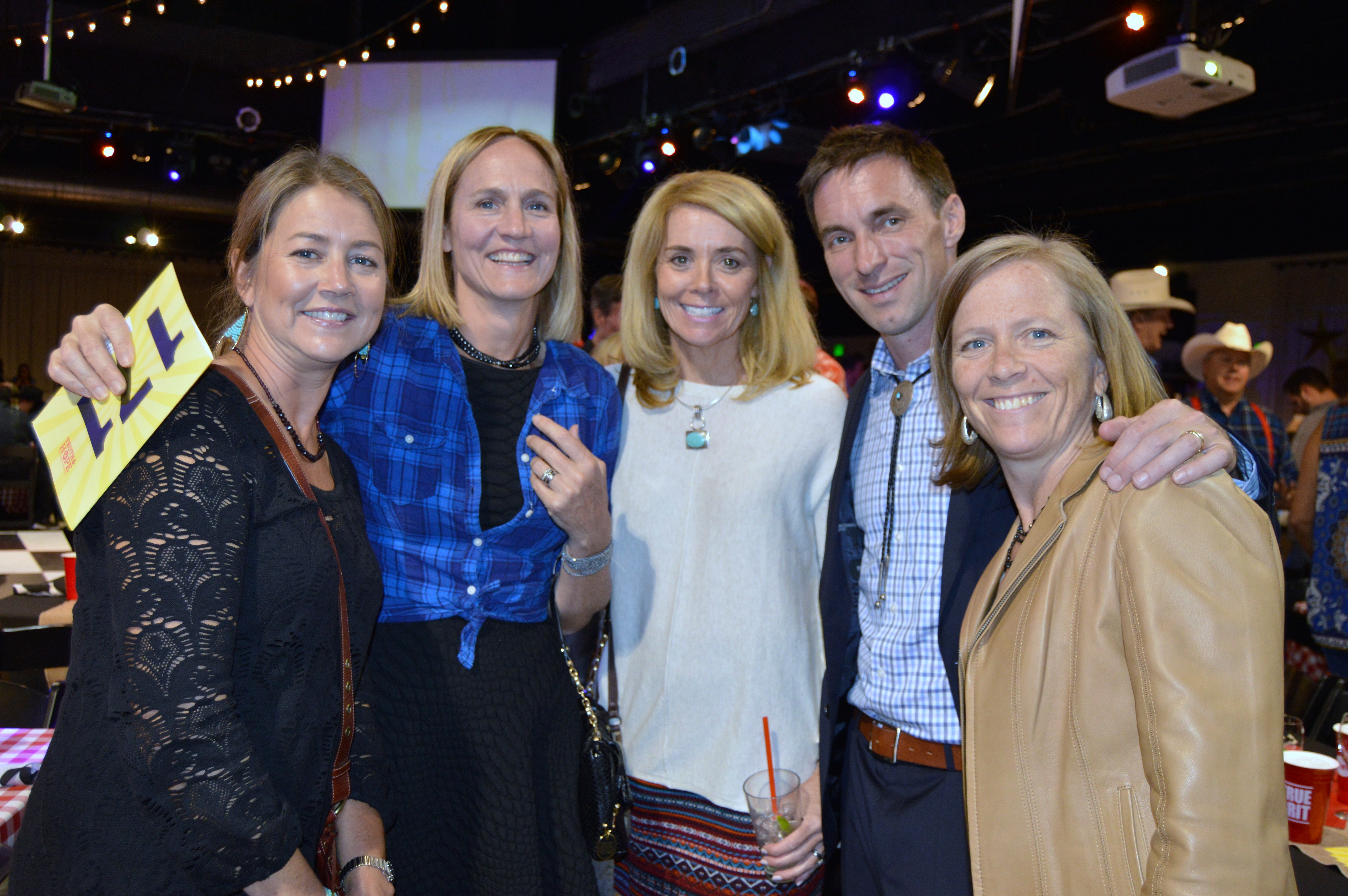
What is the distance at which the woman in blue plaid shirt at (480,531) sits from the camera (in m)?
1.83

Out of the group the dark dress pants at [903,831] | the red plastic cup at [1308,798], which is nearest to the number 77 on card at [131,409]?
the dark dress pants at [903,831]

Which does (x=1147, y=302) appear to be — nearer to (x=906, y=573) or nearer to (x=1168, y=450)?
(x=906, y=573)

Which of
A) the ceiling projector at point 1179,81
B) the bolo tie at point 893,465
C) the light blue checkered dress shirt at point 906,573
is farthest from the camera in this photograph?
the ceiling projector at point 1179,81

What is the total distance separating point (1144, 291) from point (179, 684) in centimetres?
620

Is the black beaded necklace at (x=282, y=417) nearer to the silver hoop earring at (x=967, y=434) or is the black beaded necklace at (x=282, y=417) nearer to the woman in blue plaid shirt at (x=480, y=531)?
the woman in blue plaid shirt at (x=480, y=531)

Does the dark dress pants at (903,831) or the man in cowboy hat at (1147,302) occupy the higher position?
the man in cowboy hat at (1147,302)

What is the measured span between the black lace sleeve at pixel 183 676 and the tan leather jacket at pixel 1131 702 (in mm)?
1097

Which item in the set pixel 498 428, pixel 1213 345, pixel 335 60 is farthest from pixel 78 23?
pixel 1213 345

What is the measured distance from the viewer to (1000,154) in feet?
29.2

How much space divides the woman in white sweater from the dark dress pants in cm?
11

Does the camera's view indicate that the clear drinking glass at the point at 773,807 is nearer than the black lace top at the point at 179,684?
No

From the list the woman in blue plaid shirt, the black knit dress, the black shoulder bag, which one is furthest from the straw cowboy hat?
the black knit dress

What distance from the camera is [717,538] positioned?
218 centimetres

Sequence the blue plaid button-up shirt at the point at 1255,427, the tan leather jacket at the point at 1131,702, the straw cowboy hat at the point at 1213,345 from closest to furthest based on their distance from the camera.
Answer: the tan leather jacket at the point at 1131,702, the blue plaid button-up shirt at the point at 1255,427, the straw cowboy hat at the point at 1213,345
